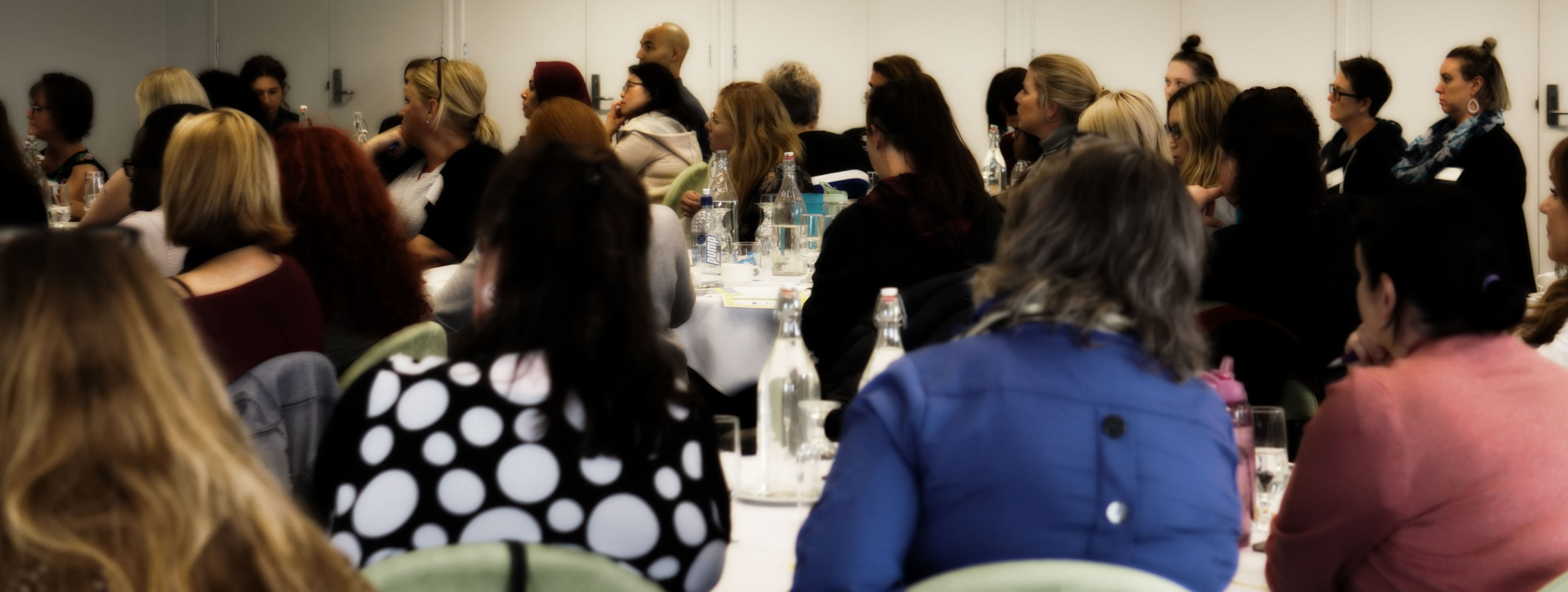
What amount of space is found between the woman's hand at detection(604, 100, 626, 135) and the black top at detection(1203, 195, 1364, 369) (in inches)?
135

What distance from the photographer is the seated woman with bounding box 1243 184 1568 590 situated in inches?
58.1

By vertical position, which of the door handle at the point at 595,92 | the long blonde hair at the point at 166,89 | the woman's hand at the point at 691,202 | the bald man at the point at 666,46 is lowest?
the woman's hand at the point at 691,202

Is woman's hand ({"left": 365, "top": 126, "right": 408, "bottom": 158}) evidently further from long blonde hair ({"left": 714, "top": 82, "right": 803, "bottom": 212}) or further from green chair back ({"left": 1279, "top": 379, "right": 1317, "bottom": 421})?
green chair back ({"left": 1279, "top": 379, "right": 1317, "bottom": 421})

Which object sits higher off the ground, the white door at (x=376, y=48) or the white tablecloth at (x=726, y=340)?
the white door at (x=376, y=48)

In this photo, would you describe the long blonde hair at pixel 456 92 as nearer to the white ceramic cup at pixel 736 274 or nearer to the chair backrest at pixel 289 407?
the white ceramic cup at pixel 736 274

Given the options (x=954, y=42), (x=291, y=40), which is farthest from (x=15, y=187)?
(x=954, y=42)

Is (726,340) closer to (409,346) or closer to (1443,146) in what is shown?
(409,346)

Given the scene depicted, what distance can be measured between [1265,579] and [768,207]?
305cm

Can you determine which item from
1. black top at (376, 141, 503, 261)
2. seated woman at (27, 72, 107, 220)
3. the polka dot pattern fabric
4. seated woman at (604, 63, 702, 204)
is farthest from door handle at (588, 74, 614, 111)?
the polka dot pattern fabric

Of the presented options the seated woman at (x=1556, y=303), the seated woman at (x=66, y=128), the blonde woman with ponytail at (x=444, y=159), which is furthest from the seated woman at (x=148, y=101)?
the seated woman at (x=1556, y=303)

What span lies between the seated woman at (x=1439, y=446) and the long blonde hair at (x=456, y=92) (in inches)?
134

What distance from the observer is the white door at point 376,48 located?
834 cm

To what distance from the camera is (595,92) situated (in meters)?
8.06

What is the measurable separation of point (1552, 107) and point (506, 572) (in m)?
7.12
